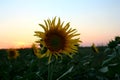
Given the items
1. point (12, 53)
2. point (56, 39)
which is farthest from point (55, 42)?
point (12, 53)

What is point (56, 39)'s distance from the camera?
367 centimetres

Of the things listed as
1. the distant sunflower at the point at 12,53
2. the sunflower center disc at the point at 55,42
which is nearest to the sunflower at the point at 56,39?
the sunflower center disc at the point at 55,42

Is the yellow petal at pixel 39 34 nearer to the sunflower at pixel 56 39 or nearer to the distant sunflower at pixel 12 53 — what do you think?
the sunflower at pixel 56 39

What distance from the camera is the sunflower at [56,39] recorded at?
3.54m

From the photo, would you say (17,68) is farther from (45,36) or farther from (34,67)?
(45,36)

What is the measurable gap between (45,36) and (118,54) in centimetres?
170

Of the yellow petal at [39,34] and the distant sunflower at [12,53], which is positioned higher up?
the distant sunflower at [12,53]

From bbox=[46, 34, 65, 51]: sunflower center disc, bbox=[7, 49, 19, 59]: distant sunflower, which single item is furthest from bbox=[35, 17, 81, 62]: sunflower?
bbox=[7, 49, 19, 59]: distant sunflower

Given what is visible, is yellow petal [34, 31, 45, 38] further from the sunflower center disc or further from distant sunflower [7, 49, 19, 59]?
distant sunflower [7, 49, 19, 59]

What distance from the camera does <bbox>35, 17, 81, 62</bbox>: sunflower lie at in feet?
11.6

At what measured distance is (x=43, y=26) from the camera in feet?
11.7

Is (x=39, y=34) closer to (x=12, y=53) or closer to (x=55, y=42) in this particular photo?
(x=55, y=42)

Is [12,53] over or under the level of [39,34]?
over

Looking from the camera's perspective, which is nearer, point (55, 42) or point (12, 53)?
point (55, 42)
